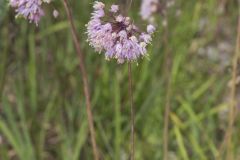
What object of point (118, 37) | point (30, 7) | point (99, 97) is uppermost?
point (30, 7)

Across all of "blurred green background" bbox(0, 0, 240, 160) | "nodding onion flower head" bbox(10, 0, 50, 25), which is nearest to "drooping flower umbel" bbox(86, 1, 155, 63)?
"nodding onion flower head" bbox(10, 0, 50, 25)

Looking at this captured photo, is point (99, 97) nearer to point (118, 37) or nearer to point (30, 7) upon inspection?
point (30, 7)

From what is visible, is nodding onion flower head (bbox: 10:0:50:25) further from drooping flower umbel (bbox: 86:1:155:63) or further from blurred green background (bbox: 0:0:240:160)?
blurred green background (bbox: 0:0:240:160)

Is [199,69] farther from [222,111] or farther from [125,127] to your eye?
[125,127]

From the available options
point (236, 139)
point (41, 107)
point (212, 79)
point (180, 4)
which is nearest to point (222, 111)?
point (212, 79)

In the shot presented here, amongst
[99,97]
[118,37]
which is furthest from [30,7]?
[99,97]

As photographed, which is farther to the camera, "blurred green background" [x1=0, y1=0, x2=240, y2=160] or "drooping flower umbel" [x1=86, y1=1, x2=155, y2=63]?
"blurred green background" [x1=0, y1=0, x2=240, y2=160]

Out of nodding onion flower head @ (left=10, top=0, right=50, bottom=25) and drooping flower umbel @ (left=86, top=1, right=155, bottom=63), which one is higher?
nodding onion flower head @ (left=10, top=0, right=50, bottom=25)
